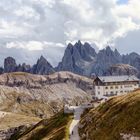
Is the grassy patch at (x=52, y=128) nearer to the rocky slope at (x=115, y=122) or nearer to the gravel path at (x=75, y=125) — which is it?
the gravel path at (x=75, y=125)

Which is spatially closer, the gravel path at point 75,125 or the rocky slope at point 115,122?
the rocky slope at point 115,122

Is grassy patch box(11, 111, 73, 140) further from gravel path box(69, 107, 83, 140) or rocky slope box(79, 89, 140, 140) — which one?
rocky slope box(79, 89, 140, 140)

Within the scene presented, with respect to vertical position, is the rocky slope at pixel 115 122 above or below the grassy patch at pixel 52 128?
above

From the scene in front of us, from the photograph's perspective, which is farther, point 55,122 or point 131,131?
point 55,122

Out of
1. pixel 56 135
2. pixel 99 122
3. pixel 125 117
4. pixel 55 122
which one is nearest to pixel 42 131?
pixel 55 122

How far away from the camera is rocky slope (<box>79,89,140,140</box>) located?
93.2 metres

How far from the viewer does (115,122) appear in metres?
102

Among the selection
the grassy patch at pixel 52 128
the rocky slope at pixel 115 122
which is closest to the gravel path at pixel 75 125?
the grassy patch at pixel 52 128

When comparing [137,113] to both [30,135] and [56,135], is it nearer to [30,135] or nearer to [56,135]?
[56,135]

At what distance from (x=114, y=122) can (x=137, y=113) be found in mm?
7446

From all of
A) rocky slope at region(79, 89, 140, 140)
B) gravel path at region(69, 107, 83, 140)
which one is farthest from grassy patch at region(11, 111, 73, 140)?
rocky slope at region(79, 89, 140, 140)

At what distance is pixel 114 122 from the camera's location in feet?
337

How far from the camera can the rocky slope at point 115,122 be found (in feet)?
306

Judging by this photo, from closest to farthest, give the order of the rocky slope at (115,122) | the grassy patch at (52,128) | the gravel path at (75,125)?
the rocky slope at (115,122), the gravel path at (75,125), the grassy patch at (52,128)
